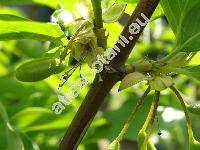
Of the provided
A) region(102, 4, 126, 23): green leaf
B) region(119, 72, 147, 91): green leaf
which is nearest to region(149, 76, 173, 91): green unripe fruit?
region(119, 72, 147, 91): green leaf

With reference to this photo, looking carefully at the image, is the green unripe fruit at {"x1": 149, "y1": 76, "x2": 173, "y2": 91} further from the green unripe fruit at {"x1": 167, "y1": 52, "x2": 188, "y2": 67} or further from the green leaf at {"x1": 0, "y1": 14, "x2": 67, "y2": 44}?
the green leaf at {"x1": 0, "y1": 14, "x2": 67, "y2": 44}

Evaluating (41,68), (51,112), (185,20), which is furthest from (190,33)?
(51,112)

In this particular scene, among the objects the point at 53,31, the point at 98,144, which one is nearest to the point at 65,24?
the point at 53,31

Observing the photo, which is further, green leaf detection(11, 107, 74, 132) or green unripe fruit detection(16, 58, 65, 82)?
green leaf detection(11, 107, 74, 132)

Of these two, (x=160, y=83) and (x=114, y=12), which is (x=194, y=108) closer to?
(x=160, y=83)

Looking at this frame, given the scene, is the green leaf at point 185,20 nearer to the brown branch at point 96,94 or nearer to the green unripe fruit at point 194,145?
the brown branch at point 96,94

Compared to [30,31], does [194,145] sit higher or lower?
lower
